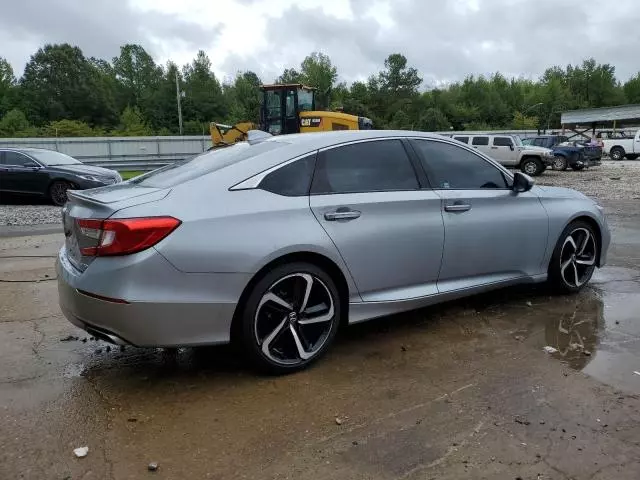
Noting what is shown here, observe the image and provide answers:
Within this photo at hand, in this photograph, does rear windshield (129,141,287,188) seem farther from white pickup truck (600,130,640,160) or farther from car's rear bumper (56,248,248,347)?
white pickup truck (600,130,640,160)

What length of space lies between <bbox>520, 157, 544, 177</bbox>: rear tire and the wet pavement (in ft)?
68.1

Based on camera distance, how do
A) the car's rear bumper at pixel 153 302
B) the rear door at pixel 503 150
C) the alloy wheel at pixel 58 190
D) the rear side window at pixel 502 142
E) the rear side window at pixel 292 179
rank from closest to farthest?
the car's rear bumper at pixel 153 302 → the rear side window at pixel 292 179 → the alloy wheel at pixel 58 190 → the rear door at pixel 503 150 → the rear side window at pixel 502 142

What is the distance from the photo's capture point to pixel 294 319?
367 cm

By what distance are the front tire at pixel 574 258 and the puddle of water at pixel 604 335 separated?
7.5 inches

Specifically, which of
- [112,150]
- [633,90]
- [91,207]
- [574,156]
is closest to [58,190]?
[91,207]

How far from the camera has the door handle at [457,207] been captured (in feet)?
14.3

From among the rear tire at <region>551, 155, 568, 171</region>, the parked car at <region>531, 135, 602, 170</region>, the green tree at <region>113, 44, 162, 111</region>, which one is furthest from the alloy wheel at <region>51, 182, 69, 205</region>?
the green tree at <region>113, 44, 162, 111</region>

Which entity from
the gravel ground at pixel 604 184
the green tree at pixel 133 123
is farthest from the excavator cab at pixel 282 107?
the green tree at pixel 133 123

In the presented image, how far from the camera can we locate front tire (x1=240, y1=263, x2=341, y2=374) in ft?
11.4

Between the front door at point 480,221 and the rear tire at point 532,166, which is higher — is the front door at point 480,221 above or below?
above

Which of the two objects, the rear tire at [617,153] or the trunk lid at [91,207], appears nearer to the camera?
the trunk lid at [91,207]

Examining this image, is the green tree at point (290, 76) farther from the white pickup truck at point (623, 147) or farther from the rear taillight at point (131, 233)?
the rear taillight at point (131, 233)

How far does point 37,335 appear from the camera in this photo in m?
4.47

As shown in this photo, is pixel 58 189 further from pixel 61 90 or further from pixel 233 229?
pixel 61 90
